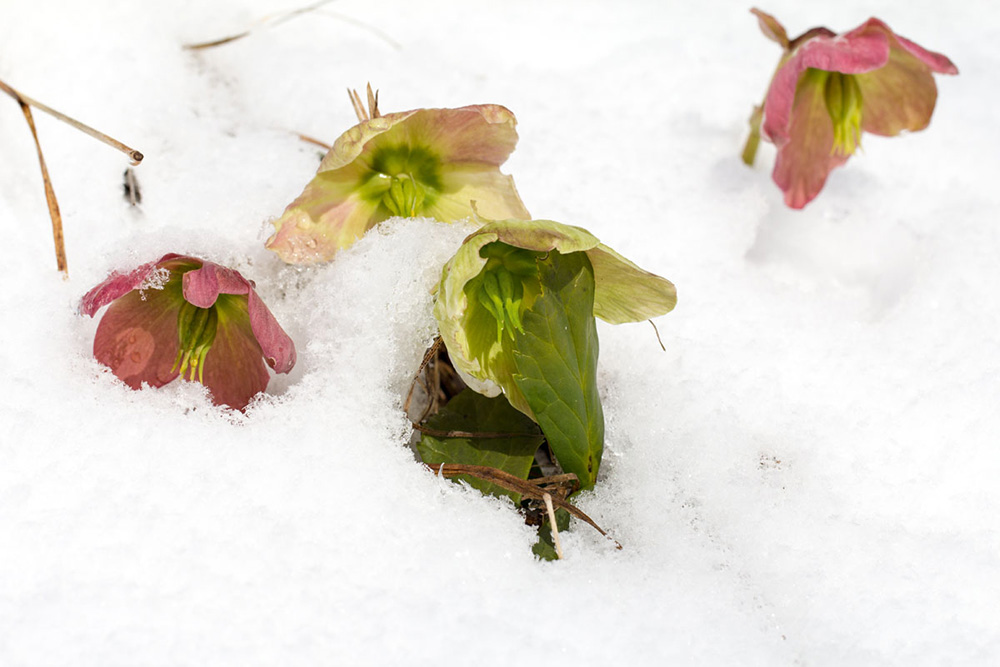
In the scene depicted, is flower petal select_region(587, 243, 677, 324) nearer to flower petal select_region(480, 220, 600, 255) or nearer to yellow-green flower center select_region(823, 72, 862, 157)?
flower petal select_region(480, 220, 600, 255)

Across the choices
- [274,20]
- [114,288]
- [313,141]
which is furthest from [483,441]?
[274,20]

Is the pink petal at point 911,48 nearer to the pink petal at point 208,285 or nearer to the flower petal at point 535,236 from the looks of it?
the flower petal at point 535,236

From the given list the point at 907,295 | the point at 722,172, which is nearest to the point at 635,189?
the point at 722,172

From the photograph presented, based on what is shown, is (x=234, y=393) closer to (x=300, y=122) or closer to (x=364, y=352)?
(x=364, y=352)

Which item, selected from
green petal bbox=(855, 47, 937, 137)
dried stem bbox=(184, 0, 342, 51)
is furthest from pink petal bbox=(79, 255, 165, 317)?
green petal bbox=(855, 47, 937, 137)

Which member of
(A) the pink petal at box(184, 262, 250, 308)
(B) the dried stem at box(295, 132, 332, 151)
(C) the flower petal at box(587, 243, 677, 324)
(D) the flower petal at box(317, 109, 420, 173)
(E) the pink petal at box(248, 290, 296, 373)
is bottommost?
(E) the pink petal at box(248, 290, 296, 373)

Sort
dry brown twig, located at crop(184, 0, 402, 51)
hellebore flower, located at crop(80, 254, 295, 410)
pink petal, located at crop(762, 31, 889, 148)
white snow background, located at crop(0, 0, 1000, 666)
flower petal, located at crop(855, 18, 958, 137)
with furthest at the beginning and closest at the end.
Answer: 1. dry brown twig, located at crop(184, 0, 402, 51)
2. flower petal, located at crop(855, 18, 958, 137)
3. pink petal, located at crop(762, 31, 889, 148)
4. hellebore flower, located at crop(80, 254, 295, 410)
5. white snow background, located at crop(0, 0, 1000, 666)
